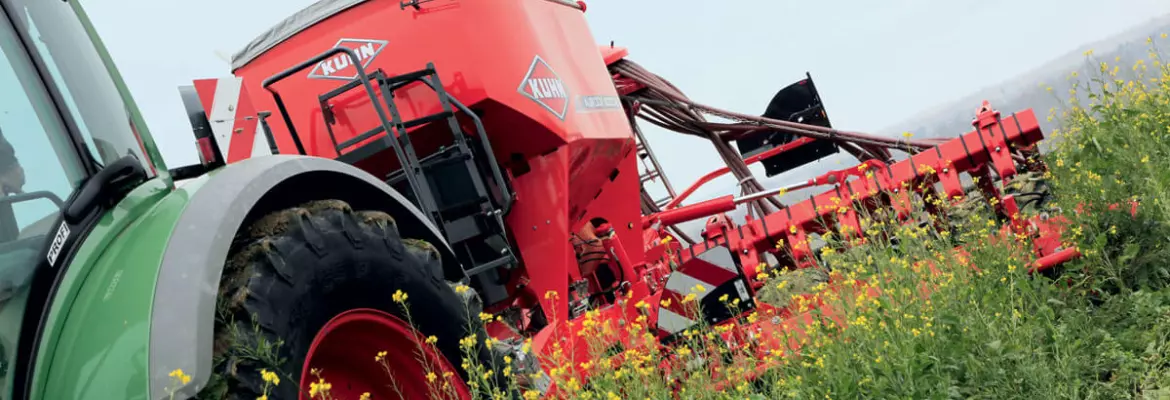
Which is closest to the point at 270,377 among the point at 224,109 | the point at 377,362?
the point at 377,362

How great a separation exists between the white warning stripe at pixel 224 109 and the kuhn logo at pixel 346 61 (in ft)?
7.76

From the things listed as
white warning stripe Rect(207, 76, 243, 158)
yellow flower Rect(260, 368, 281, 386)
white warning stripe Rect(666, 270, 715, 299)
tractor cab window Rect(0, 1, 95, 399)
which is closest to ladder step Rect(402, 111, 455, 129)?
white warning stripe Rect(666, 270, 715, 299)

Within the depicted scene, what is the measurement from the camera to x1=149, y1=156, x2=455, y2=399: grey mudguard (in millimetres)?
1954

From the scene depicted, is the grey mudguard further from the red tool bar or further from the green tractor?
the red tool bar

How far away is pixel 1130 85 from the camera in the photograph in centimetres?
511

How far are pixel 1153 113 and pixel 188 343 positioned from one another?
4.67 m

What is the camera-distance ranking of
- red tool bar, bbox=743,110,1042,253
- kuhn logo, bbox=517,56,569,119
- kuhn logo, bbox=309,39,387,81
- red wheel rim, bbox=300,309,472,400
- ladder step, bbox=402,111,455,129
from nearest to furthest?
red wheel rim, bbox=300,309,472,400 → ladder step, bbox=402,111,455,129 → kuhn logo, bbox=309,39,387,81 → kuhn logo, bbox=517,56,569,119 → red tool bar, bbox=743,110,1042,253

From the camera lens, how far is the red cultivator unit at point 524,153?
5.42m

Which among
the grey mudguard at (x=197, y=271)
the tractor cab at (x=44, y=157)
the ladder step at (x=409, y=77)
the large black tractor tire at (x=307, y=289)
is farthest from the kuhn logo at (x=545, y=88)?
the tractor cab at (x=44, y=157)

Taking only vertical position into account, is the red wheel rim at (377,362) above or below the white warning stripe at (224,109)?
below

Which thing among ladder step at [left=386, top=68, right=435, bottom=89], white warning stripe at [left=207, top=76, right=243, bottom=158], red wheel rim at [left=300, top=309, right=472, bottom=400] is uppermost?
ladder step at [left=386, top=68, right=435, bottom=89]

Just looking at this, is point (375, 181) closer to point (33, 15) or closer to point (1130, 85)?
point (33, 15)

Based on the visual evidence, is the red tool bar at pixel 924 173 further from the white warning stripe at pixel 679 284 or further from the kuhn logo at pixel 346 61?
the kuhn logo at pixel 346 61

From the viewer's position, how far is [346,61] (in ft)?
18.8
